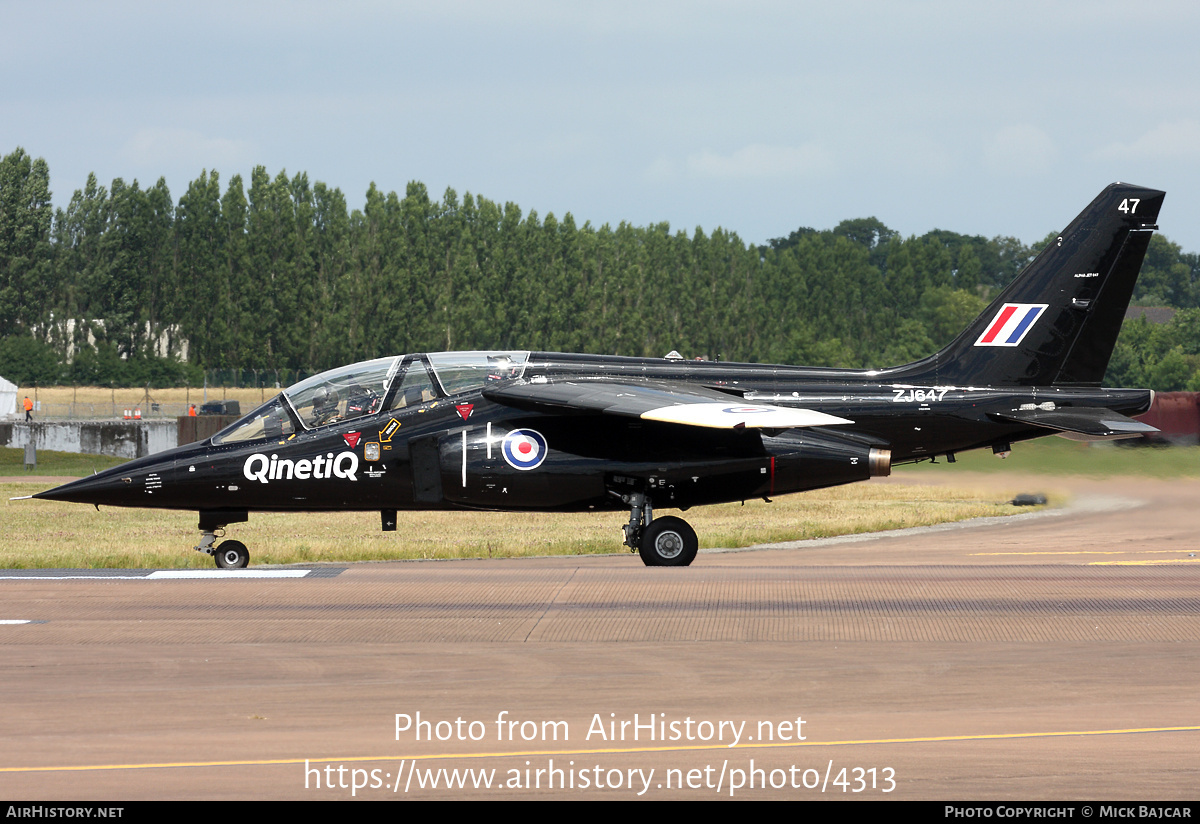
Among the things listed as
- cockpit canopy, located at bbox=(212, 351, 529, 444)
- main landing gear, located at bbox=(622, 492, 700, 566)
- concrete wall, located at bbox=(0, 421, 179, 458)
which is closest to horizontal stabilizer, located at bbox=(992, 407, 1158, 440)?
main landing gear, located at bbox=(622, 492, 700, 566)

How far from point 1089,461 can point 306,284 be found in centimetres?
6928

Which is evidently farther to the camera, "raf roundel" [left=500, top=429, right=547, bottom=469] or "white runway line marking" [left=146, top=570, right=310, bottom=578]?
"raf roundel" [left=500, top=429, right=547, bottom=469]

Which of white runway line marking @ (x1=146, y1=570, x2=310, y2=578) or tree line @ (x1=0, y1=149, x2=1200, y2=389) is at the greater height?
tree line @ (x1=0, y1=149, x2=1200, y2=389)

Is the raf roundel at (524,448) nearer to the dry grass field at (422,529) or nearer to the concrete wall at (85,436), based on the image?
the dry grass field at (422,529)

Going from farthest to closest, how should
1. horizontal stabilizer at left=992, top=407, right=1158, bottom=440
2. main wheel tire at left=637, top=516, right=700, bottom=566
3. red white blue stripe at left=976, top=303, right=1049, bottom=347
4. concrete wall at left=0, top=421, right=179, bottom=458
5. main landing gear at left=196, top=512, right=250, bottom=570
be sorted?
concrete wall at left=0, top=421, right=179, bottom=458 < red white blue stripe at left=976, top=303, right=1049, bottom=347 < main landing gear at left=196, top=512, right=250, bottom=570 < horizontal stabilizer at left=992, top=407, right=1158, bottom=440 < main wheel tire at left=637, top=516, right=700, bottom=566

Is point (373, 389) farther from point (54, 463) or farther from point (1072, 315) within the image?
point (54, 463)

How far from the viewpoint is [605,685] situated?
317 inches

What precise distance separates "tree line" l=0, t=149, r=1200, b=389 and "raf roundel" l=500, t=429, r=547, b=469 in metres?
69.6

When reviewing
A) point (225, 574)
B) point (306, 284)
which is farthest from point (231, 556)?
point (306, 284)

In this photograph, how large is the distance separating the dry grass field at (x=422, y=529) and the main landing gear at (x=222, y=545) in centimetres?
240

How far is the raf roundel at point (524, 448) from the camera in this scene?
1650cm

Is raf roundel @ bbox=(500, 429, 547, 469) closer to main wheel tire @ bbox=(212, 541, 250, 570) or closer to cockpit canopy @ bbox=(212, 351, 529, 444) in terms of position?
cockpit canopy @ bbox=(212, 351, 529, 444)

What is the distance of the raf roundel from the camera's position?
16500 millimetres

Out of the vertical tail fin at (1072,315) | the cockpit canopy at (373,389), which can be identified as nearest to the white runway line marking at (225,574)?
the cockpit canopy at (373,389)
